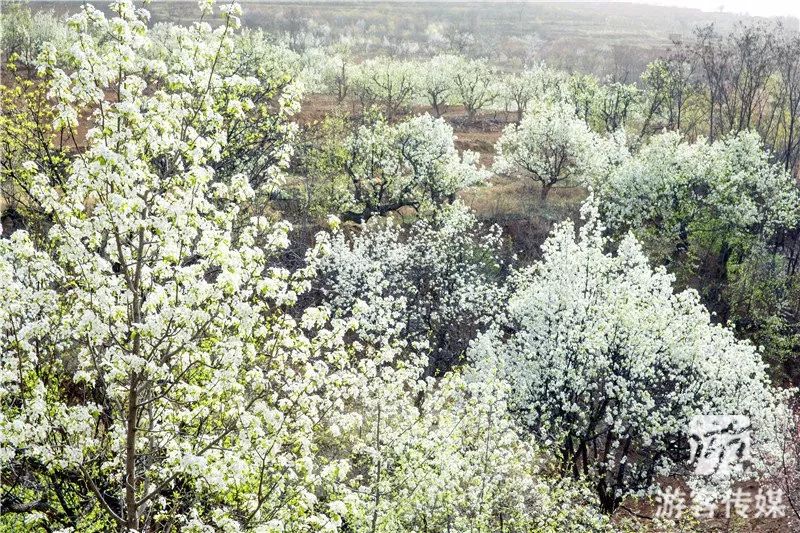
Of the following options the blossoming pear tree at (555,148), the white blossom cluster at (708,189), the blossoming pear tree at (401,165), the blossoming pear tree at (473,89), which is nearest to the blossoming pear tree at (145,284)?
the blossoming pear tree at (401,165)

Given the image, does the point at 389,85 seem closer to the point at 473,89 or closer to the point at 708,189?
the point at 473,89

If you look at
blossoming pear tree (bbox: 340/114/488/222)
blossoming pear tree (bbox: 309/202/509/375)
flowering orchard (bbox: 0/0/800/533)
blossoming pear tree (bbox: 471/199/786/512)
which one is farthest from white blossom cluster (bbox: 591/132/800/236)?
blossoming pear tree (bbox: 471/199/786/512)

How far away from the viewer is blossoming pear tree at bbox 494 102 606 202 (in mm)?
55656

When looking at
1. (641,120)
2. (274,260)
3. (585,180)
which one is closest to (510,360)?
(274,260)

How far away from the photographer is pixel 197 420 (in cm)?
1277

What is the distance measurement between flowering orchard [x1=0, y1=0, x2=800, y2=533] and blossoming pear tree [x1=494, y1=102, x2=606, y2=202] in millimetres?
303

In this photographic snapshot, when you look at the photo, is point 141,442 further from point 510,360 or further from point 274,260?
point 274,260

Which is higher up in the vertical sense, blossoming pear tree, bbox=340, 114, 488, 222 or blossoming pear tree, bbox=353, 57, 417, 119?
blossoming pear tree, bbox=353, 57, 417, 119

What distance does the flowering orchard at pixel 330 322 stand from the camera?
398 inches

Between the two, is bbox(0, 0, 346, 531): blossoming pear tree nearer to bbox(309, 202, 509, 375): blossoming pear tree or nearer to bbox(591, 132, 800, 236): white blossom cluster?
bbox(309, 202, 509, 375): blossoming pear tree

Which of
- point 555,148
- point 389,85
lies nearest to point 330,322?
point 555,148

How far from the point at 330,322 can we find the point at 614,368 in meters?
15.4

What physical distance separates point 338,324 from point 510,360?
17.6m

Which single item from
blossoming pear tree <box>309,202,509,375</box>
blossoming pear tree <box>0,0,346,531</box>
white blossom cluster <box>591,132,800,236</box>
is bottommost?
blossoming pear tree <box>309,202,509,375</box>
